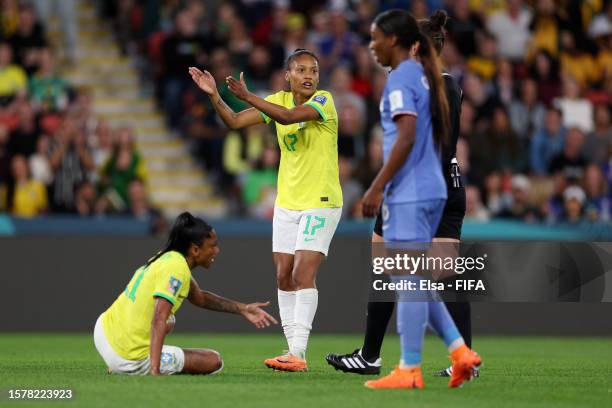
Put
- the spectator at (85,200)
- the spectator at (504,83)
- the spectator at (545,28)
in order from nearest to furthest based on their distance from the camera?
the spectator at (85,200) → the spectator at (504,83) → the spectator at (545,28)

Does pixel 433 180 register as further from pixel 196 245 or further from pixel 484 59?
pixel 484 59

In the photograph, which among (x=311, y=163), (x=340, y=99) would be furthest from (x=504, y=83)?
(x=311, y=163)

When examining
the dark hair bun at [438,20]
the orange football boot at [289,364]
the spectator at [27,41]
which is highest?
the spectator at [27,41]

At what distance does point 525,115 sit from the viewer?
56.6 ft

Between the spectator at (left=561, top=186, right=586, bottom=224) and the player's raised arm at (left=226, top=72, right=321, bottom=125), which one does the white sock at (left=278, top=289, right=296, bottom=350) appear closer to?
the player's raised arm at (left=226, top=72, right=321, bottom=125)

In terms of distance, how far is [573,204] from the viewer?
15.2m

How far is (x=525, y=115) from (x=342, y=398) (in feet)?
35.5

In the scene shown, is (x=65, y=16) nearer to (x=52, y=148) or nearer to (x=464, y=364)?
(x=52, y=148)

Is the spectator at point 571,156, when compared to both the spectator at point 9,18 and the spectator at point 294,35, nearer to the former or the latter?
the spectator at point 294,35

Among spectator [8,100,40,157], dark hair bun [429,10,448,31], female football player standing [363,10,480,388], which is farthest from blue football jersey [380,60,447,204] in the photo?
spectator [8,100,40,157]

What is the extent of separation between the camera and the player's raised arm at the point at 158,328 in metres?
7.96

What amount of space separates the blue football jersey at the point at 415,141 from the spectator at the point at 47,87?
9831 mm

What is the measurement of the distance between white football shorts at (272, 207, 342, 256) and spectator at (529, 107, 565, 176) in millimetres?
7582

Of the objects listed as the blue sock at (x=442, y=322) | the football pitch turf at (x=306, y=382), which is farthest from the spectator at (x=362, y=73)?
the blue sock at (x=442, y=322)
